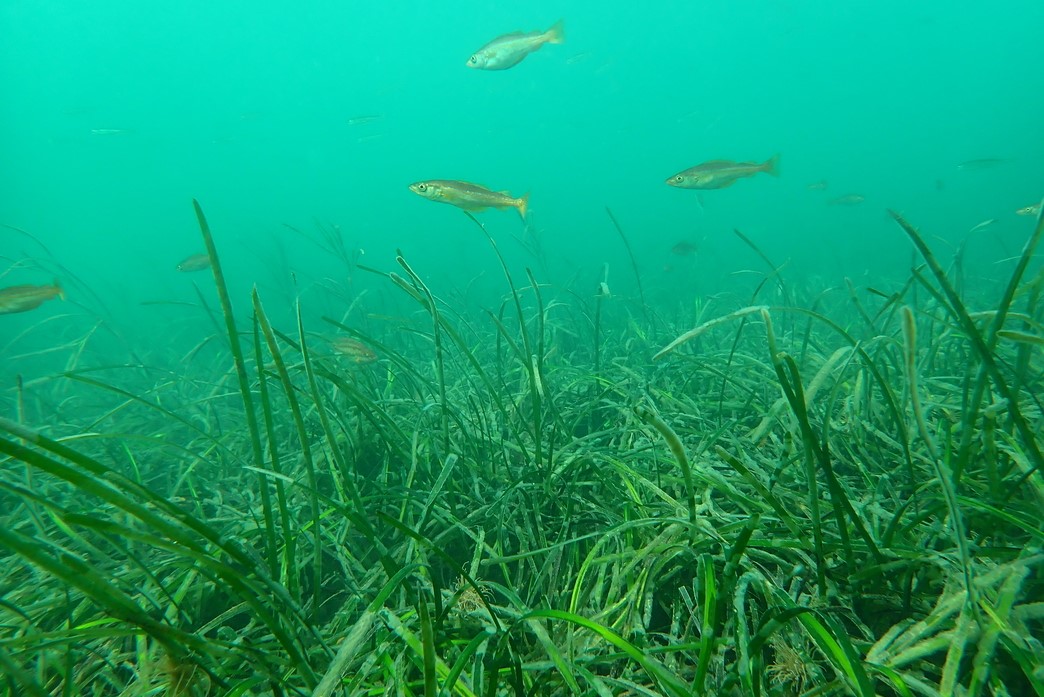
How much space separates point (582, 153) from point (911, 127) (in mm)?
67381

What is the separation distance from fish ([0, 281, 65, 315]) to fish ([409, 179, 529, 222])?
3.30 meters

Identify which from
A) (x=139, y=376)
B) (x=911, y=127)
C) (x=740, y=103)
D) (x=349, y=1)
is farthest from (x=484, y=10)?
(x=139, y=376)

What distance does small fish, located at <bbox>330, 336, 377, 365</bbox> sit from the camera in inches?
122

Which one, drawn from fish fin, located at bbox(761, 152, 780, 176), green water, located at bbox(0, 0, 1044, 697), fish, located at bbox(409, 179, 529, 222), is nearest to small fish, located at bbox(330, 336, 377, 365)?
green water, located at bbox(0, 0, 1044, 697)

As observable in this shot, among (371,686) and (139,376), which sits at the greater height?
(371,686)

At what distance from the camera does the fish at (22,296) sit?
3.87m

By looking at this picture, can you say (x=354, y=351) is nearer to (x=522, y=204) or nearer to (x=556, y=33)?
(x=522, y=204)

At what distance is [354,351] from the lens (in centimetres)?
313

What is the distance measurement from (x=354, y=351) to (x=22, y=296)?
3.22m

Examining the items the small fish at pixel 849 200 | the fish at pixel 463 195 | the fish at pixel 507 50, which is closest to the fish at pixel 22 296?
the fish at pixel 463 195

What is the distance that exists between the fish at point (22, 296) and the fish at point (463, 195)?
3.30 m

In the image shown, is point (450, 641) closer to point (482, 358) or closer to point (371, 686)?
point (371, 686)

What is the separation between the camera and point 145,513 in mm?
756

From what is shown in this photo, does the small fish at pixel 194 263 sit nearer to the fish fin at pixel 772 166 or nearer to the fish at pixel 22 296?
the fish at pixel 22 296
